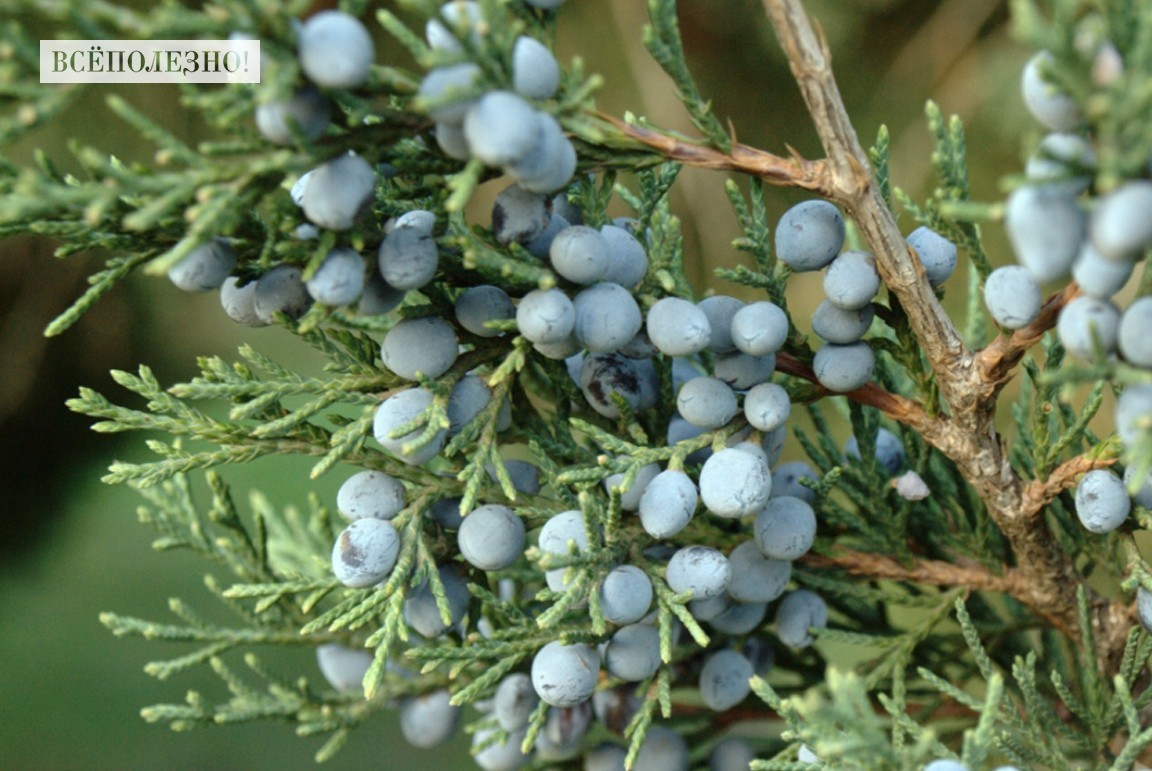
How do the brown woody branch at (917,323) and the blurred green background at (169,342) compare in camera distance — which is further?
the blurred green background at (169,342)

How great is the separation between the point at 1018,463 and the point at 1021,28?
0.64 meters

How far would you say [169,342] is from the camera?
272 cm

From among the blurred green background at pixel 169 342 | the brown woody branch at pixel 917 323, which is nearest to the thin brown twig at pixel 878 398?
the brown woody branch at pixel 917 323

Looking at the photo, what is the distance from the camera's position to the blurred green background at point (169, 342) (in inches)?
81.2

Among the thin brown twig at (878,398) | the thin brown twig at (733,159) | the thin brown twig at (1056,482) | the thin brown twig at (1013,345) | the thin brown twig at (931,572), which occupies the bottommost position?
the thin brown twig at (931,572)

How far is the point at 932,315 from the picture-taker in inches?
29.3

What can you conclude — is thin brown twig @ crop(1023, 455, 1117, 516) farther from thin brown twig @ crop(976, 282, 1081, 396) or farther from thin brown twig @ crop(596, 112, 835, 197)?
thin brown twig @ crop(596, 112, 835, 197)

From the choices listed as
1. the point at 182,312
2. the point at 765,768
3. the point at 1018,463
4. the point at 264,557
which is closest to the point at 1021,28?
the point at 765,768

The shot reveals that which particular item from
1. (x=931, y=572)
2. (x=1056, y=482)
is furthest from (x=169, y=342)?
(x=1056, y=482)

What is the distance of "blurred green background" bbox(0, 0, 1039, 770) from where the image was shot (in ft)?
6.77

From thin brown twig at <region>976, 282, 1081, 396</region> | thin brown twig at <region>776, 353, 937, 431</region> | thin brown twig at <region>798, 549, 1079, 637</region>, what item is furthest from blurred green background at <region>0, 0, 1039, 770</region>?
thin brown twig at <region>976, 282, 1081, 396</region>

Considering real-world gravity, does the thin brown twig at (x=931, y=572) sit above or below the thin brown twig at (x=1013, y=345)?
below

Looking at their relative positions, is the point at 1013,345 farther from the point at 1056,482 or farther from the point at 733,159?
the point at 733,159

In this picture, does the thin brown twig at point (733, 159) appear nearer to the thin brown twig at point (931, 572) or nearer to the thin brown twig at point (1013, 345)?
the thin brown twig at point (1013, 345)
